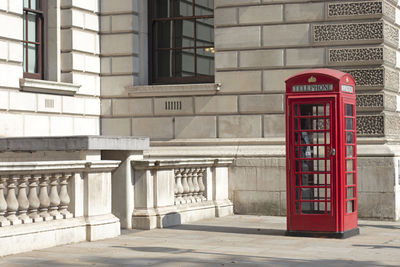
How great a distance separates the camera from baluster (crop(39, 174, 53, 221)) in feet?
36.7

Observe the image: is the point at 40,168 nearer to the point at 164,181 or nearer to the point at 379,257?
the point at 164,181

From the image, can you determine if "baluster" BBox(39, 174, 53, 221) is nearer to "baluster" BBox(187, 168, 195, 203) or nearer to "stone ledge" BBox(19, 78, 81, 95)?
"baluster" BBox(187, 168, 195, 203)

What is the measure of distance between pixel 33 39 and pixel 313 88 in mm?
6797

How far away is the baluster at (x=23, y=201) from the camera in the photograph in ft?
35.3

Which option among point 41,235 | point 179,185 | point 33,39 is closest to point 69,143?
point 41,235

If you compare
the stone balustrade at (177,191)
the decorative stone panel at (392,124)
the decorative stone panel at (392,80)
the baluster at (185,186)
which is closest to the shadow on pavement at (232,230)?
the stone balustrade at (177,191)

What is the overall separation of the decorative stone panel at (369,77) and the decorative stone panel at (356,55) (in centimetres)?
18

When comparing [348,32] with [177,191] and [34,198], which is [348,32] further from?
[34,198]

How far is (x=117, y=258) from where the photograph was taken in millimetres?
9961

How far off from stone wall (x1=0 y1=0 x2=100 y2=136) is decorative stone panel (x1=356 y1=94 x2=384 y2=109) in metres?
5.72

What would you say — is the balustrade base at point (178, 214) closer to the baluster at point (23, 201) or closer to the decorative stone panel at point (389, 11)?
the baluster at point (23, 201)

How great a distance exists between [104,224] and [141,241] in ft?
2.19

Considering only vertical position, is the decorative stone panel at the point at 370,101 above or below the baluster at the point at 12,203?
above

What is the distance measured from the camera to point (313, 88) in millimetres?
12289
